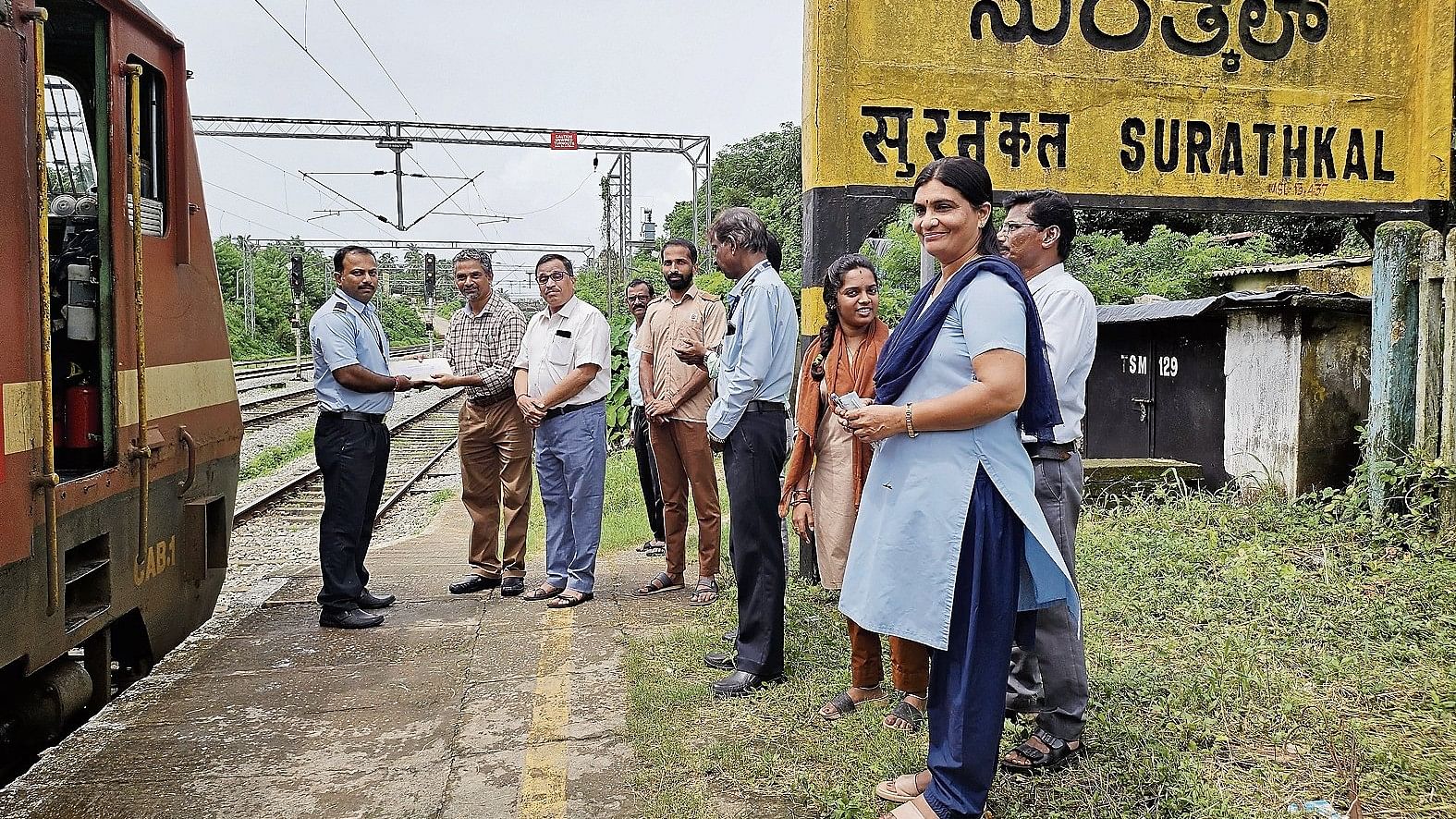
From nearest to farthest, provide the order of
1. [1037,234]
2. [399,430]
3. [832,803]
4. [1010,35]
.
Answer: [832,803]
[1037,234]
[1010,35]
[399,430]

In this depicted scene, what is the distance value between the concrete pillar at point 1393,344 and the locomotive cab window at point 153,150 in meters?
6.31

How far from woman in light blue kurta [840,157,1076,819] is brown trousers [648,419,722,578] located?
3122mm

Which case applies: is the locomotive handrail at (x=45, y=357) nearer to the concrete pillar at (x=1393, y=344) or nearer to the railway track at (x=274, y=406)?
the concrete pillar at (x=1393, y=344)

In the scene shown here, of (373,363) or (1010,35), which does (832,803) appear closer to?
(373,363)

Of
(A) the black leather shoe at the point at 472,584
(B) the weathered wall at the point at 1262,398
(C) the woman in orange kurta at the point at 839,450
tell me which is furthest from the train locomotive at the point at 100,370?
(B) the weathered wall at the point at 1262,398

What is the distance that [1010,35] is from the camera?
577 cm

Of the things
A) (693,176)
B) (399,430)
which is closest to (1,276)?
(399,430)

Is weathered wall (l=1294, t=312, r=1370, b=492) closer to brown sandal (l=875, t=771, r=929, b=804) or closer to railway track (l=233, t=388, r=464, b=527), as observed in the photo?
brown sandal (l=875, t=771, r=929, b=804)

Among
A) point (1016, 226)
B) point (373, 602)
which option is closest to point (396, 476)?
point (373, 602)

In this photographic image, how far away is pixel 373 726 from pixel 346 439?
1.95 meters

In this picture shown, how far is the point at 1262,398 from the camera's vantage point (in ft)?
26.0

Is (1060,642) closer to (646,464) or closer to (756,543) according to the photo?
(756,543)

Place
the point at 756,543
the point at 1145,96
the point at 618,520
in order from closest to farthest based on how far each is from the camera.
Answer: the point at 756,543 < the point at 1145,96 < the point at 618,520

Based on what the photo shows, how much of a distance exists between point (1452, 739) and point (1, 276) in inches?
185
